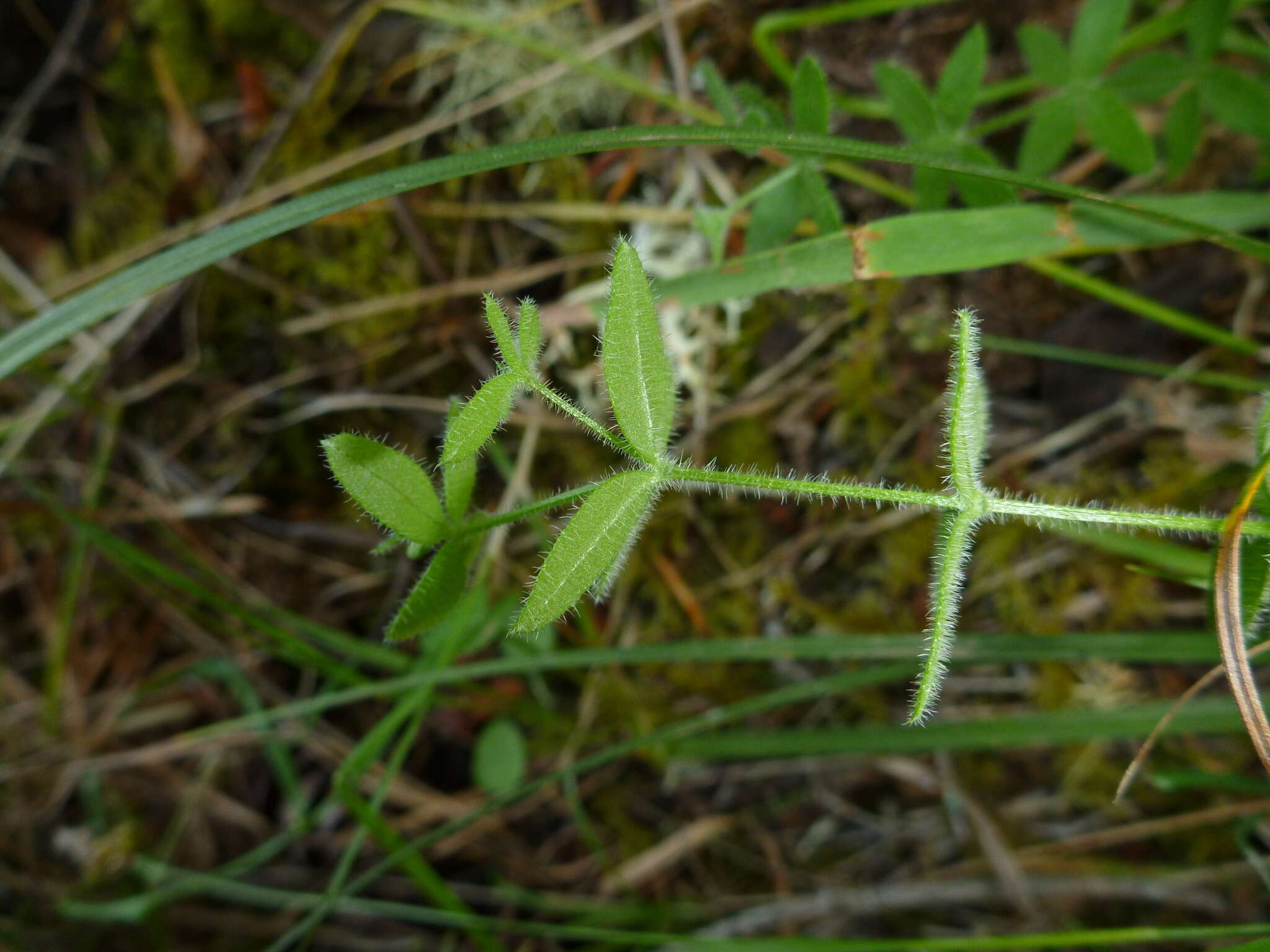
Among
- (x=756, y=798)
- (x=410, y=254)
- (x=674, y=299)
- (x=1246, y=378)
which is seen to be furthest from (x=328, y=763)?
(x=1246, y=378)

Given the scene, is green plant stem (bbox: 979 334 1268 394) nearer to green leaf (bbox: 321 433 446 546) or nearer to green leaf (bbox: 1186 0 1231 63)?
green leaf (bbox: 1186 0 1231 63)

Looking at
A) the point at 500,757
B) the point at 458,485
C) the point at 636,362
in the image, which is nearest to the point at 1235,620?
the point at 636,362

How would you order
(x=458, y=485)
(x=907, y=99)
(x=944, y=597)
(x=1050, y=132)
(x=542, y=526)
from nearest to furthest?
(x=944, y=597)
(x=458, y=485)
(x=907, y=99)
(x=1050, y=132)
(x=542, y=526)

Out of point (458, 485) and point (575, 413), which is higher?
point (575, 413)

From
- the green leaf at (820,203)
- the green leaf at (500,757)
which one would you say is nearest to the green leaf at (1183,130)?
the green leaf at (820,203)

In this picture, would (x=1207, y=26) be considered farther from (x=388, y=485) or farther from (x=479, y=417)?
(x=388, y=485)

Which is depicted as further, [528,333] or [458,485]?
[458,485]
